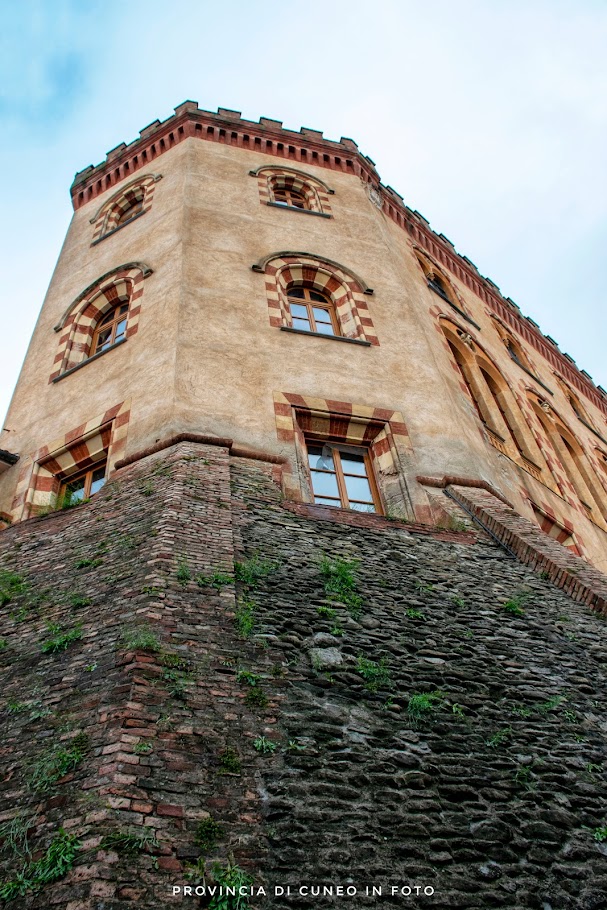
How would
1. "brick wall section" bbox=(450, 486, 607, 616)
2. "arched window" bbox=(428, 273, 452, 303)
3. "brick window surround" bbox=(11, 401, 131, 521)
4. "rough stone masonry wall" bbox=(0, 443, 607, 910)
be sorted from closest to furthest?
"rough stone masonry wall" bbox=(0, 443, 607, 910) → "brick wall section" bbox=(450, 486, 607, 616) → "brick window surround" bbox=(11, 401, 131, 521) → "arched window" bbox=(428, 273, 452, 303)

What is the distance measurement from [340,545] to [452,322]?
28.9 ft

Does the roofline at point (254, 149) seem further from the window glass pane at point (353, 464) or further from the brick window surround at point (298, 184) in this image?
the window glass pane at point (353, 464)

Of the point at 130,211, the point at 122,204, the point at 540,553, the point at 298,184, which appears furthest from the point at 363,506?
the point at 122,204

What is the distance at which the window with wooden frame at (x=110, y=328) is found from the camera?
12.1 m

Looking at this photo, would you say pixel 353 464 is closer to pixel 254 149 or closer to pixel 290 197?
pixel 290 197

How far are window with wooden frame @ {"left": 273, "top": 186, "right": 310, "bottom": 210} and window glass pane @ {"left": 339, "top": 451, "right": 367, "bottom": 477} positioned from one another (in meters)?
7.64

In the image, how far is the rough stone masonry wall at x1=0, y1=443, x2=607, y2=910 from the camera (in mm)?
3844

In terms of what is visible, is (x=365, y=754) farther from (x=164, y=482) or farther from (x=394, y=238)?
(x=394, y=238)

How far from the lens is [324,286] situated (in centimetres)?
1302

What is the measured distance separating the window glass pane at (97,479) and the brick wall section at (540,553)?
474 cm

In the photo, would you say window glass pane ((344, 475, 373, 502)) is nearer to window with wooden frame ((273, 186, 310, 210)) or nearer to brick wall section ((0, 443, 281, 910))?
brick wall section ((0, 443, 281, 910))

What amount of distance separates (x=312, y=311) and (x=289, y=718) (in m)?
8.75

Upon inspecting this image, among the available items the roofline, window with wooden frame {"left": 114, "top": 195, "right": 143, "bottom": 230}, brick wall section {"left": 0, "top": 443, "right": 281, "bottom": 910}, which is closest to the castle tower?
brick wall section {"left": 0, "top": 443, "right": 281, "bottom": 910}

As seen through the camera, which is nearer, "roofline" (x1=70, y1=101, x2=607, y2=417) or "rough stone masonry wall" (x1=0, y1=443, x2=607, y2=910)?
"rough stone masonry wall" (x1=0, y1=443, x2=607, y2=910)
